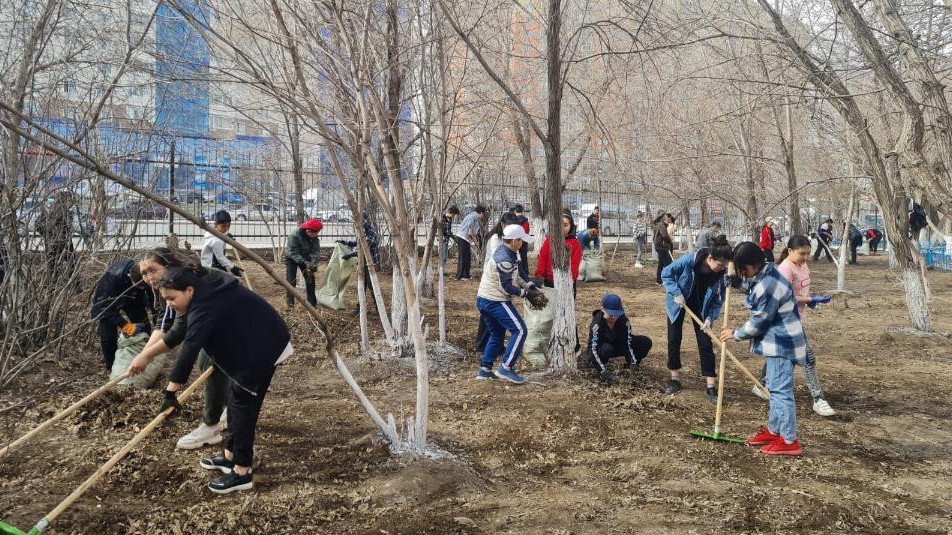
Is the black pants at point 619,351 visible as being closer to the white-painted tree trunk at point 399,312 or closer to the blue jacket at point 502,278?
the blue jacket at point 502,278

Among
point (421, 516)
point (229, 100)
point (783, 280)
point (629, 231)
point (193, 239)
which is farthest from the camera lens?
point (629, 231)

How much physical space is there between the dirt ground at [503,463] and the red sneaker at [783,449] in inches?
2.8

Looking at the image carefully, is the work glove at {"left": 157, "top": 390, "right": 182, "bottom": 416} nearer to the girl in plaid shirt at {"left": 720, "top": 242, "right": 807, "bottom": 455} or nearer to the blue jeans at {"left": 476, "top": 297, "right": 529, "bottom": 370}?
the blue jeans at {"left": 476, "top": 297, "right": 529, "bottom": 370}

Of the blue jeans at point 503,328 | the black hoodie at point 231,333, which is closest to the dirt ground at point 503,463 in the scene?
the blue jeans at point 503,328

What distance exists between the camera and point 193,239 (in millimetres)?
13664

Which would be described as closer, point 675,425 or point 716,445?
point 716,445

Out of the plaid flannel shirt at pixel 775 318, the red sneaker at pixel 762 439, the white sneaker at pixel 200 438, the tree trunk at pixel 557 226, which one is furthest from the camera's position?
the tree trunk at pixel 557 226

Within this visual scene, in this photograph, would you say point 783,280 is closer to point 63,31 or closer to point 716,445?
point 716,445

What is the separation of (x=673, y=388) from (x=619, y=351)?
0.63 m

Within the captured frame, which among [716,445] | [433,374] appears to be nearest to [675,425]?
[716,445]

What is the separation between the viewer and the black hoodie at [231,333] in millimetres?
3564

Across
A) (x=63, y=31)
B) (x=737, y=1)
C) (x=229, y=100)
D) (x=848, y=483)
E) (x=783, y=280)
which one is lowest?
(x=848, y=483)

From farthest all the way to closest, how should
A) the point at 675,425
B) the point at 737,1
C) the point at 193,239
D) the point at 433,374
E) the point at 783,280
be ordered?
1. the point at 193,239
2. the point at 737,1
3. the point at 433,374
4. the point at 675,425
5. the point at 783,280

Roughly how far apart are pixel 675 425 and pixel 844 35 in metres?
6.17
